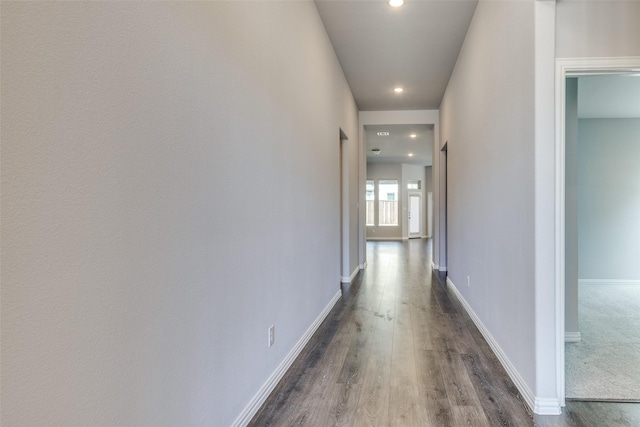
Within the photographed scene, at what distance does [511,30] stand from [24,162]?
258 centimetres

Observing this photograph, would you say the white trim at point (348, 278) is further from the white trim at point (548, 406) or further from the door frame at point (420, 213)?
the door frame at point (420, 213)

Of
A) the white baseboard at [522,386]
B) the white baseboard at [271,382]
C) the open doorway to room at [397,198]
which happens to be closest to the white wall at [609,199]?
the white baseboard at [522,386]

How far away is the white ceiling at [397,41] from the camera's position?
10.6ft

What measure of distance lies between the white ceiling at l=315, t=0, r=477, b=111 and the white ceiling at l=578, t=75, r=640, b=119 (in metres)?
1.40

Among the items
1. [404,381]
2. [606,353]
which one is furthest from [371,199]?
[404,381]

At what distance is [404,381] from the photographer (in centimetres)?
226

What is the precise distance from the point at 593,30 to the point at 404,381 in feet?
7.31

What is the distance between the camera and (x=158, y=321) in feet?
3.70

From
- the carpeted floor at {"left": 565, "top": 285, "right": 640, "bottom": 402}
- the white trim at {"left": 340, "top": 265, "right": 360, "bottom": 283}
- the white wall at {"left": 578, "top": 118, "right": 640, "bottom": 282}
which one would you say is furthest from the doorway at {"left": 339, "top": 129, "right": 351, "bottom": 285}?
the white wall at {"left": 578, "top": 118, "right": 640, "bottom": 282}

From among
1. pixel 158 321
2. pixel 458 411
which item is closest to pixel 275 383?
pixel 458 411

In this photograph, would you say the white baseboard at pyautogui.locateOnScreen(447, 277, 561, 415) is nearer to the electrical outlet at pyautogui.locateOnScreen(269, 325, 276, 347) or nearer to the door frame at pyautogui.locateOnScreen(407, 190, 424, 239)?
the electrical outlet at pyautogui.locateOnScreen(269, 325, 276, 347)

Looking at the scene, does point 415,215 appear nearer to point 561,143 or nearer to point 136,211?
point 561,143

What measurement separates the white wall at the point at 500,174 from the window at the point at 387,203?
8.83m

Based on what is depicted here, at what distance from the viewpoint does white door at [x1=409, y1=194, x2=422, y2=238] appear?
13.1 meters
